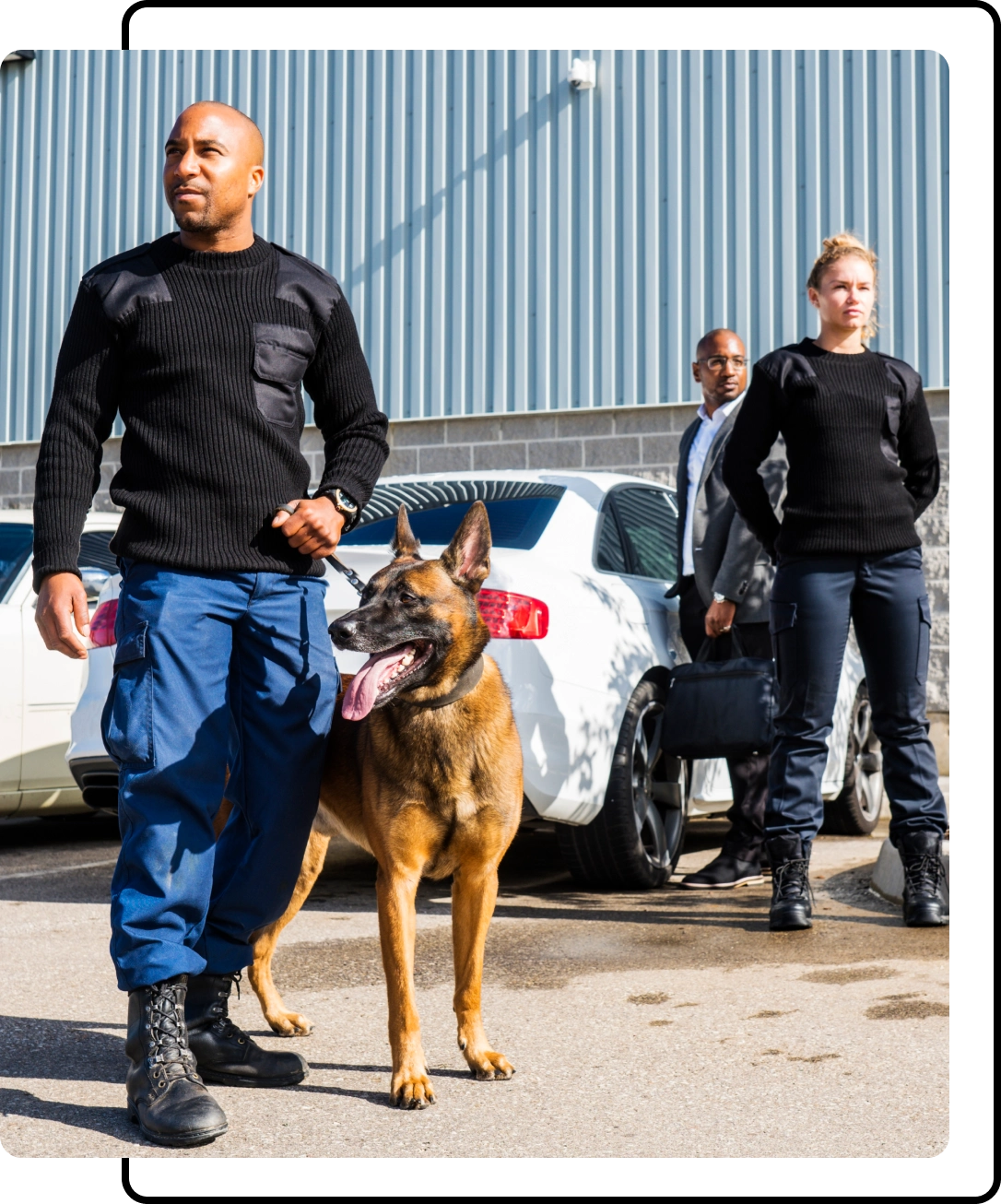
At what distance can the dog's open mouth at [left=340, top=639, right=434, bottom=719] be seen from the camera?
325 cm

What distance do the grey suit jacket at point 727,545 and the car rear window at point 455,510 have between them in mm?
588

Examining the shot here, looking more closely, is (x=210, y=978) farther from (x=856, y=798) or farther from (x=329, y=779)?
(x=856, y=798)

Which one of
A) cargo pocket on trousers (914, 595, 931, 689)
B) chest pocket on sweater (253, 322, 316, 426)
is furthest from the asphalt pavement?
chest pocket on sweater (253, 322, 316, 426)

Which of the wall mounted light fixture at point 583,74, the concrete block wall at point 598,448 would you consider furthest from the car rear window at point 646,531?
the wall mounted light fixture at point 583,74

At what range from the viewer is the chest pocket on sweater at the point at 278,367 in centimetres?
315

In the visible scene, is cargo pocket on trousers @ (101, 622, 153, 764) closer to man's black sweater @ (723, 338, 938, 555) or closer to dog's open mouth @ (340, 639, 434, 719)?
dog's open mouth @ (340, 639, 434, 719)

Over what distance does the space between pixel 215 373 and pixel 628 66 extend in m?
8.70

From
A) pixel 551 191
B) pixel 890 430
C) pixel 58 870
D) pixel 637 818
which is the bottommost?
pixel 58 870

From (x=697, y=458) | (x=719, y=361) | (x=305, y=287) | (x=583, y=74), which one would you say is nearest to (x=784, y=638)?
(x=697, y=458)

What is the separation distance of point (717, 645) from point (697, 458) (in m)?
0.83

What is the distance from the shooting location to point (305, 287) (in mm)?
3244

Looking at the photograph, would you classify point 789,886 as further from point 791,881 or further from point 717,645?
point 717,645

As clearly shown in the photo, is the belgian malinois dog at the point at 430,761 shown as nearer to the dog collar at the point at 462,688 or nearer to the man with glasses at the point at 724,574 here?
the dog collar at the point at 462,688

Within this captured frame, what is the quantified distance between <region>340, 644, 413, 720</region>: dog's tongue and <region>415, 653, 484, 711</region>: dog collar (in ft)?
0.43
